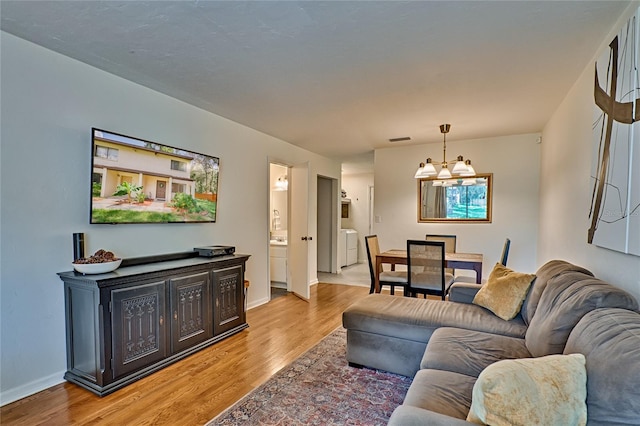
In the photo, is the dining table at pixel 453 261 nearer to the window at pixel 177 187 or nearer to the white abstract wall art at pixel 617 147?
the white abstract wall art at pixel 617 147

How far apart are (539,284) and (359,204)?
6554 millimetres

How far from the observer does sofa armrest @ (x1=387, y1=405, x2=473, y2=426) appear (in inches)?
42.2

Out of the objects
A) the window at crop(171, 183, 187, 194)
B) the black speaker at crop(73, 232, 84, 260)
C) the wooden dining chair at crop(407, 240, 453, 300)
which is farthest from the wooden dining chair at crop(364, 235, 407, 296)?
the black speaker at crop(73, 232, 84, 260)

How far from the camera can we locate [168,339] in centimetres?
265

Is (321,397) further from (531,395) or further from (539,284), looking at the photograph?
(539,284)

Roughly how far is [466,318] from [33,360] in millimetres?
3138

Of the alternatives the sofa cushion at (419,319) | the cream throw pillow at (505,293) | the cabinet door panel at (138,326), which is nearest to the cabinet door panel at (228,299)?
the cabinet door panel at (138,326)

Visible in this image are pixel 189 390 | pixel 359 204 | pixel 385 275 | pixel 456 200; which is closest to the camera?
pixel 189 390

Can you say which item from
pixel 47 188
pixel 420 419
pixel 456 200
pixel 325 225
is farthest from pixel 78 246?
pixel 325 225

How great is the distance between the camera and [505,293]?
2.47 metres

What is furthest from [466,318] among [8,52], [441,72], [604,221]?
[8,52]

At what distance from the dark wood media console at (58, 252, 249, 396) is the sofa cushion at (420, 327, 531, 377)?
2.04 meters

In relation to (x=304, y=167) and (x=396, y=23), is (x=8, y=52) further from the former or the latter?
(x=304, y=167)

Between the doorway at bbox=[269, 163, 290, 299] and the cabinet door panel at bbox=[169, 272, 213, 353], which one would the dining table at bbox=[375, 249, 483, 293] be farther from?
the cabinet door panel at bbox=[169, 272, 213, 353]
